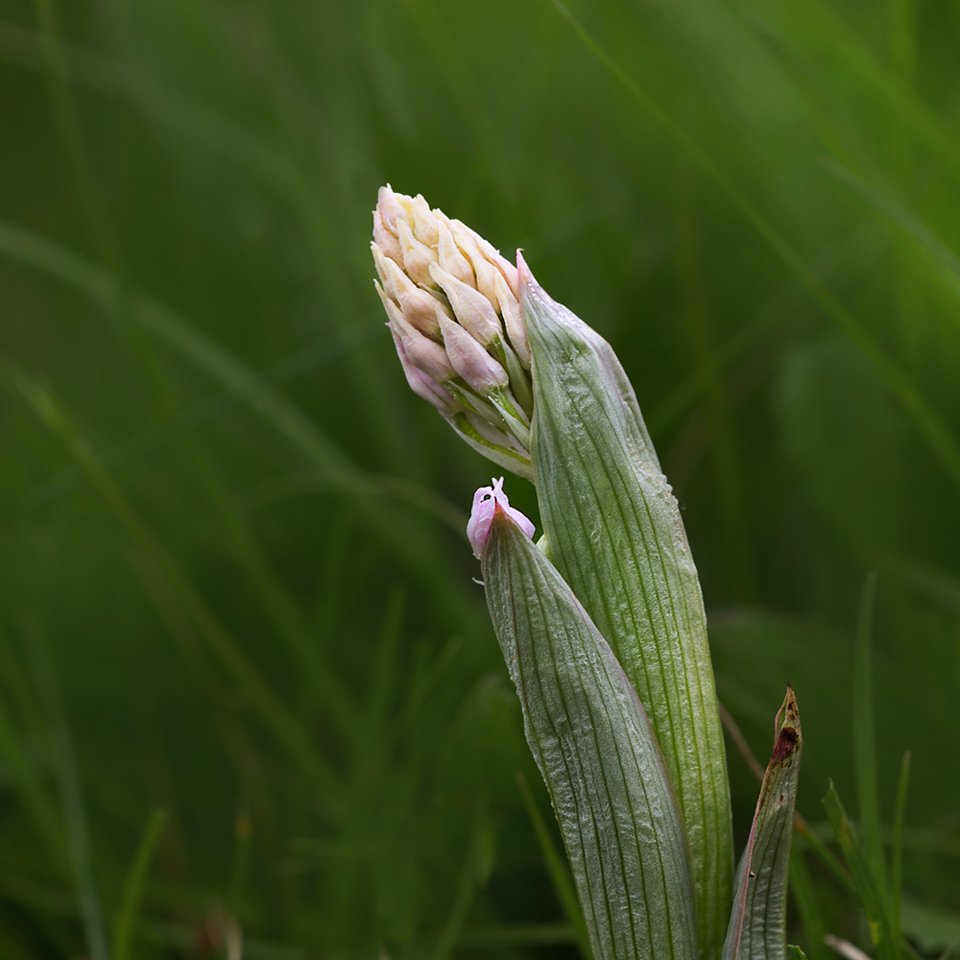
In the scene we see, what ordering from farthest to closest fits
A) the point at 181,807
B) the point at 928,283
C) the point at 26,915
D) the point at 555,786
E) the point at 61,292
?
the point at 61,292 → the point at 181,807 → the point at 26,915 → the point at 928,283 → the point at 555,786

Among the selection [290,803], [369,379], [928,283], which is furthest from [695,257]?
[290,803]

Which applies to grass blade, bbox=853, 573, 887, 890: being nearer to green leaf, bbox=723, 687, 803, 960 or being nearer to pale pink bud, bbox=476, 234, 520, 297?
green leaf, bbox=723, 687, 803, 960

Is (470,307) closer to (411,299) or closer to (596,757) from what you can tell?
(411,299)

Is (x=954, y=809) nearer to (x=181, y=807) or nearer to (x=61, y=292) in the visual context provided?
(x=181, y=807)

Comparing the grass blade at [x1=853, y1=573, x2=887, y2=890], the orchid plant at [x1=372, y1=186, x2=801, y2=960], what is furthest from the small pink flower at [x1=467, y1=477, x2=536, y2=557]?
the grass blade at [x1=853, y1=573, x2=887, y2=890]

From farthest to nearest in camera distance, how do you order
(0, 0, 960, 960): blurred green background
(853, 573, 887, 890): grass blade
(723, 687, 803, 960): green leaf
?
(0, 0, 960, 960): blurred green background < (853, 573, 887, 890): grass blade < (723, 687, 803, 960): green leaf

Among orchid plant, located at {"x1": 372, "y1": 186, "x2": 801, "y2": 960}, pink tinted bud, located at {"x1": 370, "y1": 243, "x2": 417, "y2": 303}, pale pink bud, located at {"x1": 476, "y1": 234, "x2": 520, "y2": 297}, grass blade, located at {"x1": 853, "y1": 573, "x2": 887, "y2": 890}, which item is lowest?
grass blade, located at {"x1": 853, "y1": 573, "x2": 887, "y2": 890}

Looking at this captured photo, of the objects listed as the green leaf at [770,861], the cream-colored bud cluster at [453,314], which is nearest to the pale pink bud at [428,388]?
the cream-colored bud cluster at [453,314]
